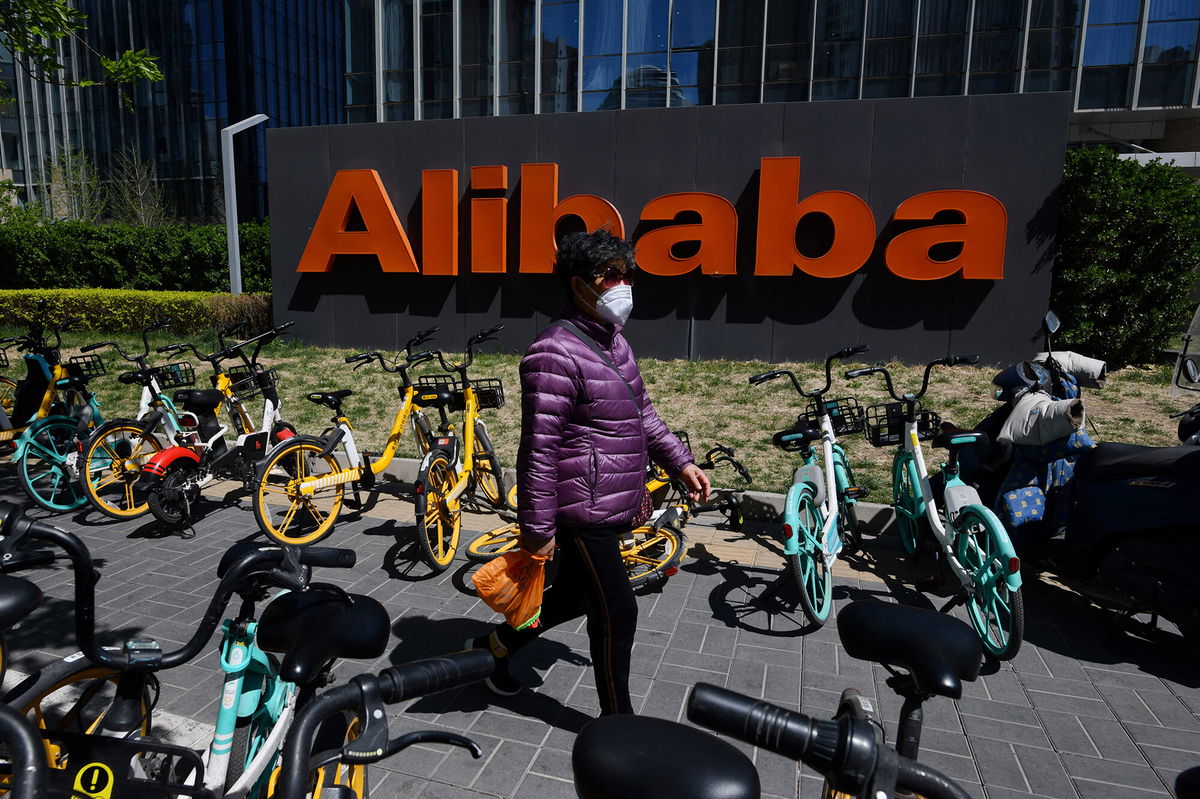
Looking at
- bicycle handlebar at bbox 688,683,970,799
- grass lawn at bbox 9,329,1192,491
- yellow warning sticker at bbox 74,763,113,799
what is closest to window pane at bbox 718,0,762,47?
grass lawn at bbox 9,329,1192,491

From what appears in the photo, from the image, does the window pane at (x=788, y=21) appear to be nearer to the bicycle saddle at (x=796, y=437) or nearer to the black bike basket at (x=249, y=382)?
the black bike basket at (x=249, y=382)

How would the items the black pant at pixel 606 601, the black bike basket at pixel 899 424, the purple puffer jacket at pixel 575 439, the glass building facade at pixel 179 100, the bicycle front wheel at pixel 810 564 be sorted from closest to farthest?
the purple puffer jacket at pixel 575 439
the black pant at pixel 606 601
the bicycle front wheel at pixel 810 564
the black bike basket at pixel 899 424
the glass building facade at pixel 179 100

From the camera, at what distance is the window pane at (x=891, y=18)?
19891mm

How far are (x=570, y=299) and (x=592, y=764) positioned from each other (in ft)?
6.60

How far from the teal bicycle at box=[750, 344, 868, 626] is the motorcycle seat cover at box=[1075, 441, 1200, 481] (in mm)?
1288

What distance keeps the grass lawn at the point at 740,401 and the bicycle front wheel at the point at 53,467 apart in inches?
98.1

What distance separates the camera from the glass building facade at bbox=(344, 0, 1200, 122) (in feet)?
63.5

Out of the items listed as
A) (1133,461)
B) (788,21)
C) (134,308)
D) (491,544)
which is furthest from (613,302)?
(788,21)

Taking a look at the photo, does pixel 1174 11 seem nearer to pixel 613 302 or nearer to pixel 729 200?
pixel 729 200

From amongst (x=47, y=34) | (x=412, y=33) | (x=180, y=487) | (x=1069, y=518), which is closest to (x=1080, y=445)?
(x=1069, y=518)

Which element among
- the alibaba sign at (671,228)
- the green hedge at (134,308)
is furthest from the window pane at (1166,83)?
the green hedge at (134,308)

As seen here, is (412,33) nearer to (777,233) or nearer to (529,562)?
(777,233)

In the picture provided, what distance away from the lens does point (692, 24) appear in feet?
68.2

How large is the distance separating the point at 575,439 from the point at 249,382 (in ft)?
15.5
